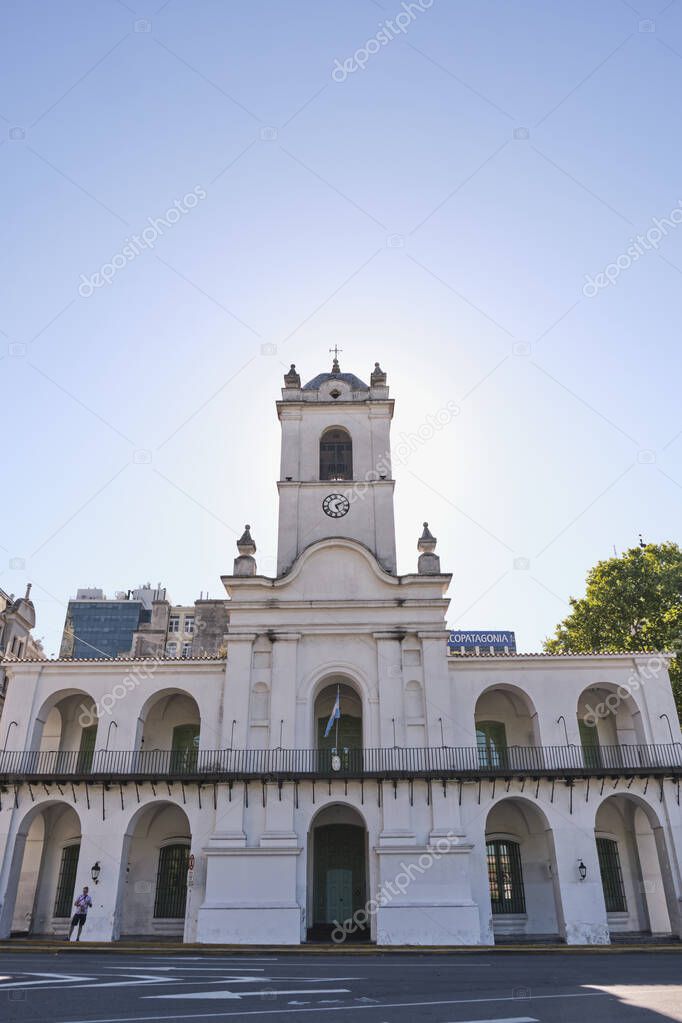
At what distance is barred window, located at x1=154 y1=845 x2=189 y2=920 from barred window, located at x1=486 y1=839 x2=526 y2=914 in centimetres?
1047

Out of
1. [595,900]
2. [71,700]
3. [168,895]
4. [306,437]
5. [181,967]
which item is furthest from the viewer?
[306,437]

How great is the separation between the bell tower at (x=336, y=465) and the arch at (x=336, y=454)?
0.04 m

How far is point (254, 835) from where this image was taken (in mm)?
23297

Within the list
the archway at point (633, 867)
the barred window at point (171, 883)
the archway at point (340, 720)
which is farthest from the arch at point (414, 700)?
the barred window at point (171, 883)

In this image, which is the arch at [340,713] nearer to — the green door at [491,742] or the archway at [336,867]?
the archway at [336,867]

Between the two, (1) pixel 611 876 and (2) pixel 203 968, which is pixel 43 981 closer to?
(2) pixel 203 968

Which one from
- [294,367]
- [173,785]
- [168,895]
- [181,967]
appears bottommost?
[181,967]

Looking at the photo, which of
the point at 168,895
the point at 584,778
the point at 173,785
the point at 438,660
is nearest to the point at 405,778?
the point at 438,660

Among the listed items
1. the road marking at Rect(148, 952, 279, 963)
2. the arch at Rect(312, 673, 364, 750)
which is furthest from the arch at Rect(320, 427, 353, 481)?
the road marking at Rect(148, 952, 279, 963)

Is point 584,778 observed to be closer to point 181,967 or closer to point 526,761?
point 526,761

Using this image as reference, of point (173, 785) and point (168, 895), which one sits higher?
point (173, 785)

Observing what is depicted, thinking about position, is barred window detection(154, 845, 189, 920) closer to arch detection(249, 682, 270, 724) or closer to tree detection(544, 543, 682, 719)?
arch detection(249, 682, 270, 724)

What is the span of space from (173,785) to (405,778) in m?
7.52

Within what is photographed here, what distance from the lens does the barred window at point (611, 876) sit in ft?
82.4
